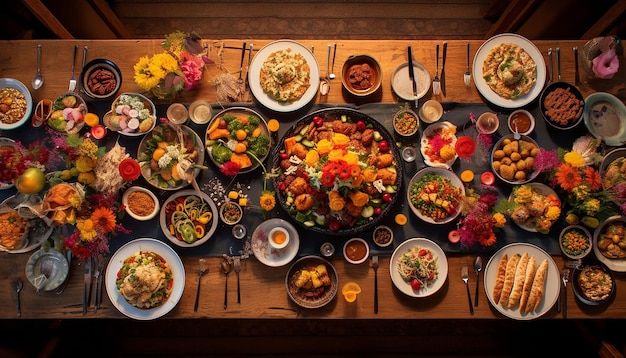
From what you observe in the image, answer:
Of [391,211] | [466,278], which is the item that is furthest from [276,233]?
[466,278]

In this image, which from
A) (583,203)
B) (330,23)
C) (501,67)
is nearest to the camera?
(583,203)

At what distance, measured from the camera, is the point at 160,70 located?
3670mm

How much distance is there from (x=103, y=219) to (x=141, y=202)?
0.34 metres

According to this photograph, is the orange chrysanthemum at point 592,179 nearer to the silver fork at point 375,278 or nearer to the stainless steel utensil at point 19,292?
the silver fork at point 375,278

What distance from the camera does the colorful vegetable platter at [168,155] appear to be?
3633 millimetres

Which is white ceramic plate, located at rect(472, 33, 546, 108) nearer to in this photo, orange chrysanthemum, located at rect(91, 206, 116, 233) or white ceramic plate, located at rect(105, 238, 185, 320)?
white ceramic plate, located at rect(105, 238, 185, 320)

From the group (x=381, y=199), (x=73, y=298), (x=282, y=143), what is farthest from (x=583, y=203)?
(x=73, y=298)

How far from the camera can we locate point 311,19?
5.80 meters

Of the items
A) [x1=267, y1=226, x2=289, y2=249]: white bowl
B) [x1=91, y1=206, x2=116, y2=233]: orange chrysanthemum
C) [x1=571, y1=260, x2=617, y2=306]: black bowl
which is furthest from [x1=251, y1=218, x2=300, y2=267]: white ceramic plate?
[x1=571, y1=260, x2=617, y2=306]: black bowl

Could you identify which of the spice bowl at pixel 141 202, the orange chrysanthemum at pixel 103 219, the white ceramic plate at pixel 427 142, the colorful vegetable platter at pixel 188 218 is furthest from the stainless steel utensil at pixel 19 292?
the white ceramic plate at pixel 427 142

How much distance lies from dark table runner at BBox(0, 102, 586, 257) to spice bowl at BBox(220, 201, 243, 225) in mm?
70

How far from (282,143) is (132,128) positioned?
1383 mm

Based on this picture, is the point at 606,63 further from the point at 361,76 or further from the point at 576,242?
the point at 361,76
